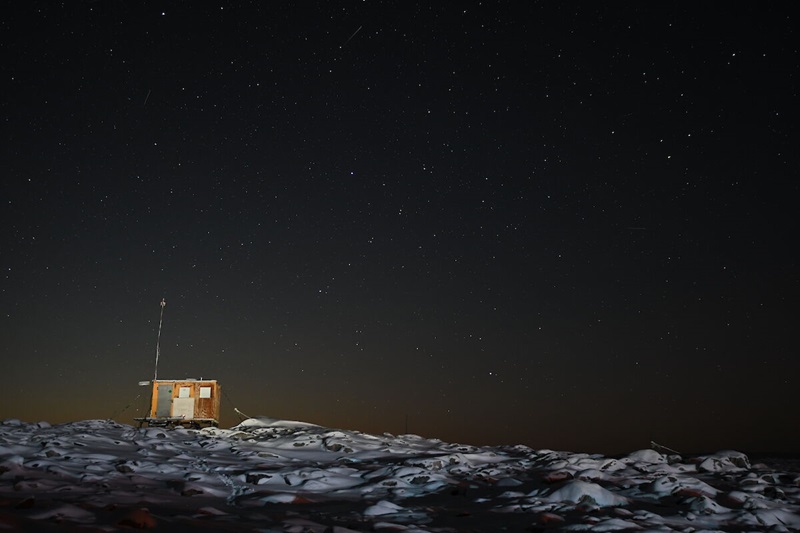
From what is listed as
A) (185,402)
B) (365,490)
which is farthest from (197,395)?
(365,490)

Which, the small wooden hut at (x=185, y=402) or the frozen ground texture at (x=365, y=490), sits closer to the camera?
the frozen ground texture at (x=365, y=490)

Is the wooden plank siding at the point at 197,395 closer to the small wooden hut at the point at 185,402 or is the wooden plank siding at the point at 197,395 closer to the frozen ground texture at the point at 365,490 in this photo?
the small wooden hut at the point at 185,402

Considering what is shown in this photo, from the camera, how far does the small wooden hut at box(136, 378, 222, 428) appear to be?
21.6 m

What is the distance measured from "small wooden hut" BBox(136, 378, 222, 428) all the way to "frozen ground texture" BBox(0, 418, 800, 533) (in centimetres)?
981

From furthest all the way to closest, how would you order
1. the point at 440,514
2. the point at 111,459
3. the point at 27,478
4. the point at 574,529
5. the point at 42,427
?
1. the point at 42,427
2. the point at 111,459
3. the point at 27,478
4. the point at 440,514
5. the point at 574,529

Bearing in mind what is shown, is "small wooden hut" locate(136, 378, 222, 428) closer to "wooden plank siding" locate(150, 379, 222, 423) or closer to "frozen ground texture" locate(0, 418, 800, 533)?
"wooden plank siding" locate(150, 379, 222, 423)

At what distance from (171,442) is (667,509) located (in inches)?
360

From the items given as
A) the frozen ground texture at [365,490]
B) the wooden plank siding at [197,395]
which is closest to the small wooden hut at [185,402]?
the wooden plank siding at [197,395]

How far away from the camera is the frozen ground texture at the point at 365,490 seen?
19.0ft

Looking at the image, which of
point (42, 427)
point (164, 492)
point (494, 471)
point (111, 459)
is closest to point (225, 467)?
point (111, 459)

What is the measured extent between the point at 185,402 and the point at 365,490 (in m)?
15.8

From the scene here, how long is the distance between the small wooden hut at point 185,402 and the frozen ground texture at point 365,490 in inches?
386

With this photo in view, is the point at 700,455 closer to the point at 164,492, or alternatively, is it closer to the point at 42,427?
the point at 164,492

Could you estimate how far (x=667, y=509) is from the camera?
22.7ft
